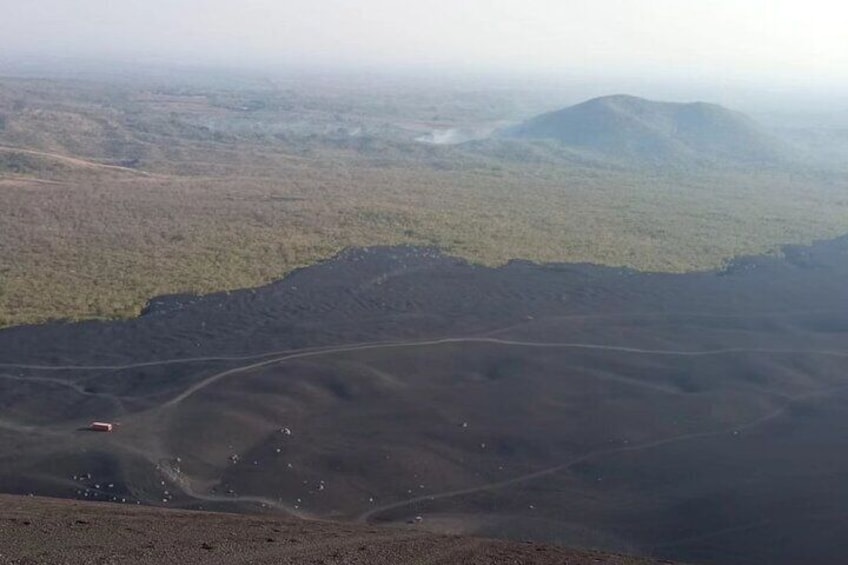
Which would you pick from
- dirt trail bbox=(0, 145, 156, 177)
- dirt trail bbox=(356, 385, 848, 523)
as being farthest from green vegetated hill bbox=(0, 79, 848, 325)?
dirt trail bbox=(356, 385, 848, 523)

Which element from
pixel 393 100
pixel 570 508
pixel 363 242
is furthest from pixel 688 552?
pixel 393 100

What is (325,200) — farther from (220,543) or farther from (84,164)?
(220,543)

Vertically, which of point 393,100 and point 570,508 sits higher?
point 393,100

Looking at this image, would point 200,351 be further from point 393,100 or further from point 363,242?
point 393,100

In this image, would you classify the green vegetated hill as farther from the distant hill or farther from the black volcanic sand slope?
the black volcanic sand slope

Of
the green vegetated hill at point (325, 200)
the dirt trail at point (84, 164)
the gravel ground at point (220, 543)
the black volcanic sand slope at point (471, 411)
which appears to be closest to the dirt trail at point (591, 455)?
the black volcanic sand slope at point (471, 411)

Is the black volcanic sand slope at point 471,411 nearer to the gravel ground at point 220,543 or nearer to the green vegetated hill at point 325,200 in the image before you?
the gravel ground at point 220,543
